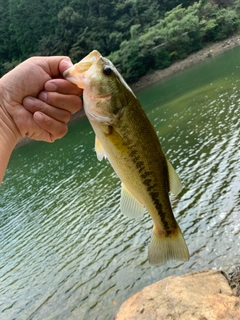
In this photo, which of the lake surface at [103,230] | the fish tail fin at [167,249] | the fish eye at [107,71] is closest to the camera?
the fish eye at [107,71]

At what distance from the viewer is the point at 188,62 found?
66875mm

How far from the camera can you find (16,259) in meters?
14.6

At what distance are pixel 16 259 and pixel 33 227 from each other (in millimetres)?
2869

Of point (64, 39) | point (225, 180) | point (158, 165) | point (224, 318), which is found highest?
point (64, 39)

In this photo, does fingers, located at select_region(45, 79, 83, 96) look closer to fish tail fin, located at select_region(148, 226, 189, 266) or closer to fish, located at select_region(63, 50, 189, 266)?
fish, located at select_region(63, 50, 189, 266)

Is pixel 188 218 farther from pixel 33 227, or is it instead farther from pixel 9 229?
pixel 9 229

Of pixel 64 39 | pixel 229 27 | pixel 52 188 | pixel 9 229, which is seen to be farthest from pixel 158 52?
pixel 9 229

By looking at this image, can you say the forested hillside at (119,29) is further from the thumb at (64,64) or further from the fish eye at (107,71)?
the fish eye at (107,71)

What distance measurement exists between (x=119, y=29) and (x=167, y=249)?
9459 cm

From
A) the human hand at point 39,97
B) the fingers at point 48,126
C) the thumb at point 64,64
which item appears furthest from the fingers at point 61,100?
the thumb at point 64,64

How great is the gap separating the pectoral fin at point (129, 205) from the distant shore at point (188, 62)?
208ft

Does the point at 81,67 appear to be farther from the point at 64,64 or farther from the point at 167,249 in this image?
the point at 167,249

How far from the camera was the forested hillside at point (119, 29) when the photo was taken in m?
71.6

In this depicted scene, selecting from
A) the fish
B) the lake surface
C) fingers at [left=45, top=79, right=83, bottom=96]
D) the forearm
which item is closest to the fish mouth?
the fish
